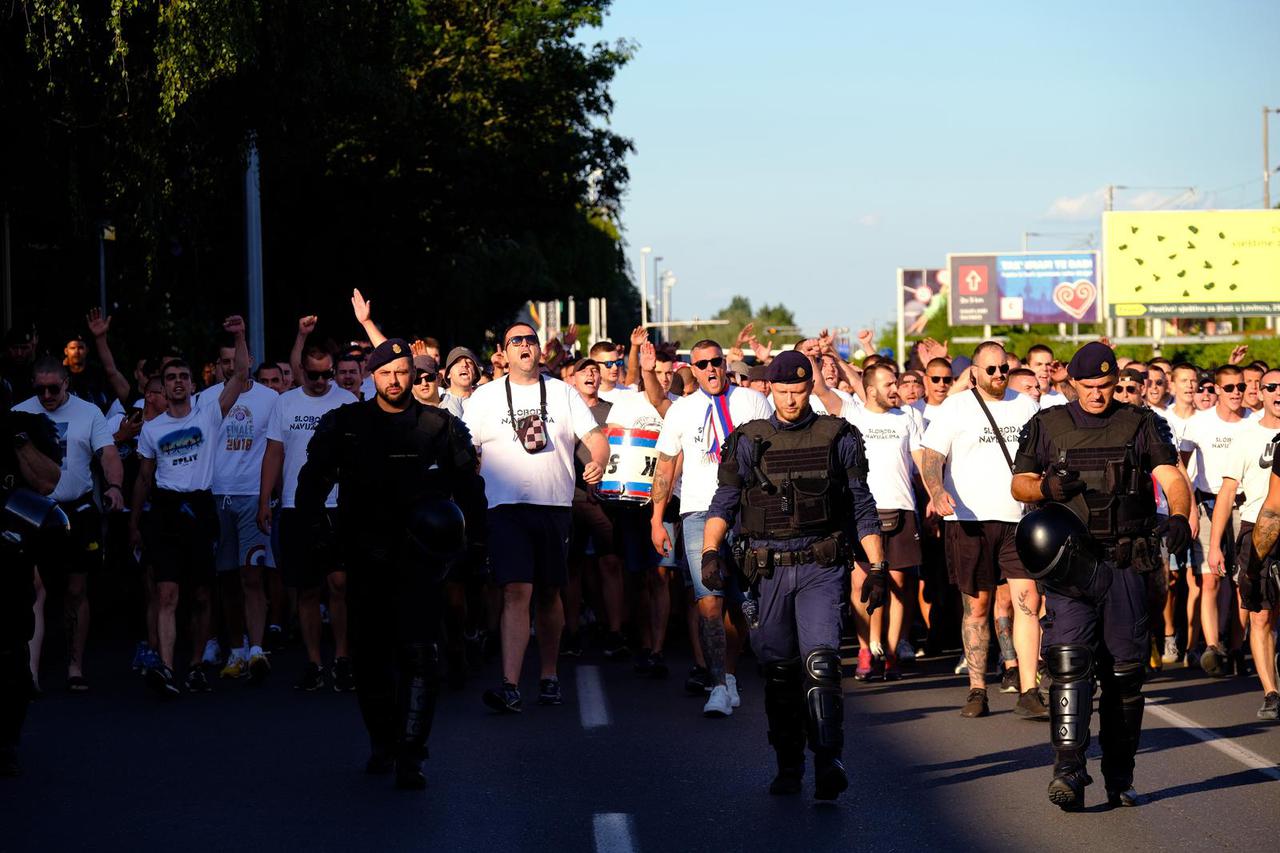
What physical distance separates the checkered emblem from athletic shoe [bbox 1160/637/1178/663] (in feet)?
16.2

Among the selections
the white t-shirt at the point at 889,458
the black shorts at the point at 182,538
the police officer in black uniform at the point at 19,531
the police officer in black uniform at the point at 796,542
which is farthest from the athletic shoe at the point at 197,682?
the white t-shirt at the point at 889,458

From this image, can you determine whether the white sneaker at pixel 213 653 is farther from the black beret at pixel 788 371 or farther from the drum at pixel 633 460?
the black beret at pixel 788 371

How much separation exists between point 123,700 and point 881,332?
157417 millimetres

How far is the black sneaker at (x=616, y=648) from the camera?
13000 mm

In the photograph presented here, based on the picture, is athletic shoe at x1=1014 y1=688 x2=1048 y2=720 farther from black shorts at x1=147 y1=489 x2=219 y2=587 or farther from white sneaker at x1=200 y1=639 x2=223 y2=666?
white sneaker at x1=200 y1=639 x2=223 y2=666

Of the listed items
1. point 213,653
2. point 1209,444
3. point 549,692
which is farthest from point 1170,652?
point 213,653

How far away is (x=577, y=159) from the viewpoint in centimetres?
3706

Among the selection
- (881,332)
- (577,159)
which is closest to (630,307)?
(881,332)

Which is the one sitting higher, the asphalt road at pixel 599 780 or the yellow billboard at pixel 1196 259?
the yellow billboard at pixel 1196 259

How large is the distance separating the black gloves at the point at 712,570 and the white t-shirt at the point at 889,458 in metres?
4.17

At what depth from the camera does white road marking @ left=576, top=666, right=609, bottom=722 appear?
10.2 meters

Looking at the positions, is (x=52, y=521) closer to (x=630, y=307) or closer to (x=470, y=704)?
(x=470, y=704)

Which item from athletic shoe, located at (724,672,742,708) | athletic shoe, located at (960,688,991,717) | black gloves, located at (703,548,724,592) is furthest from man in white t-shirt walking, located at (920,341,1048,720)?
black gloves, located at (703,548,724,592)

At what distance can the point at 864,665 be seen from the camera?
1211 centimetres
